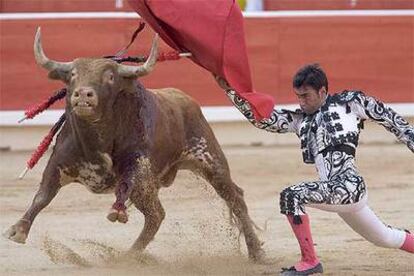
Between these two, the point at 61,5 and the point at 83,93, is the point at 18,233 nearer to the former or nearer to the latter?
the point at 83,93

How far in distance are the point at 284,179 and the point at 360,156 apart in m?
1.40

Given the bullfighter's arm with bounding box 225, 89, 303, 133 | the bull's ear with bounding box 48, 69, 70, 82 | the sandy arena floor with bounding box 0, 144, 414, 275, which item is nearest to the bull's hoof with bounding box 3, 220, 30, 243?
the sandy arena floor with bounding box 0, 144, 414, 275

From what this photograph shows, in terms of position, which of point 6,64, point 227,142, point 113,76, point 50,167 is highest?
point 113,76

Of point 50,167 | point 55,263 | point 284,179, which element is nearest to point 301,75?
point 50,167

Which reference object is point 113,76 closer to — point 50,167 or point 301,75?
point 50,167

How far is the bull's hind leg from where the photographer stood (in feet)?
19.0

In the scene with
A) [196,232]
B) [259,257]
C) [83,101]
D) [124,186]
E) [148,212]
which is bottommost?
[196,232]

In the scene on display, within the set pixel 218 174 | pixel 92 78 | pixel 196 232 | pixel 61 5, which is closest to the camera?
pixel 92 78

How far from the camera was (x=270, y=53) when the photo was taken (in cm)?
1059

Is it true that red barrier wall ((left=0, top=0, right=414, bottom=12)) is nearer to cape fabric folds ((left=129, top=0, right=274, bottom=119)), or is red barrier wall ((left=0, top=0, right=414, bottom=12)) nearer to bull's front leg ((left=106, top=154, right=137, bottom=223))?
cape fabric folds ((left=129, top=0, right=274, bottom=119))

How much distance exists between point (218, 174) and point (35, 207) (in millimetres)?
1107

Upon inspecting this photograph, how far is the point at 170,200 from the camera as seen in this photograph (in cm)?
762

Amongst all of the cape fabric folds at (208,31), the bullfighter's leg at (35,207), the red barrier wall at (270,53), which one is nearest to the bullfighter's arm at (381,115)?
the cape fabric folds at (208,31)

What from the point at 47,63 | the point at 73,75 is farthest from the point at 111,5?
the point at 73,75
